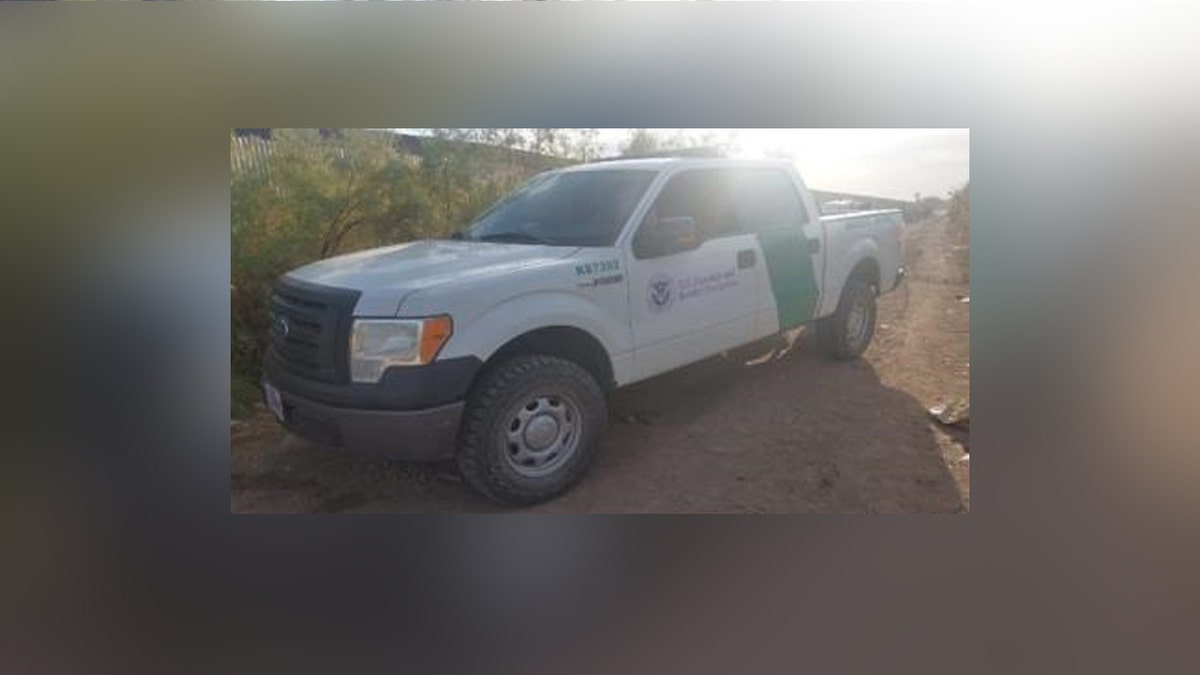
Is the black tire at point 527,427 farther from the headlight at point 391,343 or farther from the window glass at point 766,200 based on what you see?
the window glass at point 766,200

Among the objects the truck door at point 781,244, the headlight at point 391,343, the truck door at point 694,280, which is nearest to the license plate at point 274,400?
the headlight at point 391,343

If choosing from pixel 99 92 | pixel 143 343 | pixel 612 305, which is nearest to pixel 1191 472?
pixel 612 305

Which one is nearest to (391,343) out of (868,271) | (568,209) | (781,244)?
(568,209)

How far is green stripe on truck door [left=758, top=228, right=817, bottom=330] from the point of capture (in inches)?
141

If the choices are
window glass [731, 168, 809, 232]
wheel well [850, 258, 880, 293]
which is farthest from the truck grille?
wheel well [850, 258, 880, 293]

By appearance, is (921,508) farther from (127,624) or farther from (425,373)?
(127,624)

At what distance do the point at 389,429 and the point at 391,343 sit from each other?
36 centimetres

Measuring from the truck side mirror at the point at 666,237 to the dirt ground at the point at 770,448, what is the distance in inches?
22.8

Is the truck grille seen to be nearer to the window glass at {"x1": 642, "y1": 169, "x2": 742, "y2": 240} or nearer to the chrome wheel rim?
the chrome wheel rim

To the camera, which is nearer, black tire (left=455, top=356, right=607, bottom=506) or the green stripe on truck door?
Answer: black tire (left=455, top=356, right=607, bottom=506)

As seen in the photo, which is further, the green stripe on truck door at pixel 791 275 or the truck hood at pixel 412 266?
the green stripe on truck door at pixel 791 275

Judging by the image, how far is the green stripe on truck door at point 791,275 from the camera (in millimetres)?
3594

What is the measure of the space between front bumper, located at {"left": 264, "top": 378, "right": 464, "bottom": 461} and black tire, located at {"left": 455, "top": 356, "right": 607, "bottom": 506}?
74mm

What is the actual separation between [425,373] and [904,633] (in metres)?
2.52
